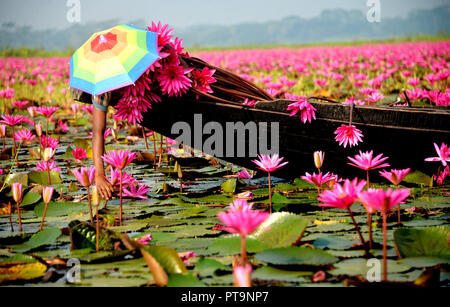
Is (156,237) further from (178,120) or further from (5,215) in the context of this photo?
(178,120)

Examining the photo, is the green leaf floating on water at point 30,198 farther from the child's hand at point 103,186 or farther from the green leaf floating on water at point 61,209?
the child's hand at point 103,186

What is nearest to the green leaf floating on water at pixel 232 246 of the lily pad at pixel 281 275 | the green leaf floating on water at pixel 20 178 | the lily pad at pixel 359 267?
the lily pad at pixel 281 275

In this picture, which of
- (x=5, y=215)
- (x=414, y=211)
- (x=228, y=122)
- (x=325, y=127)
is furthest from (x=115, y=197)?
(x=414, y=211)

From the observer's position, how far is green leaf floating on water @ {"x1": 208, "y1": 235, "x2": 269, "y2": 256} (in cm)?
148

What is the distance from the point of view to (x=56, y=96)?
25.4 ft

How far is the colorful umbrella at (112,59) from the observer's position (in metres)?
2.03

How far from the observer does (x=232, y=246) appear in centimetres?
150

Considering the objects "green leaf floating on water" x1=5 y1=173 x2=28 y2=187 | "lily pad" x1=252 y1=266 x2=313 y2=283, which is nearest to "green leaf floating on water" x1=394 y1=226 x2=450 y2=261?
"lily pad" x1=252 y1=266 x2=313 y2=283

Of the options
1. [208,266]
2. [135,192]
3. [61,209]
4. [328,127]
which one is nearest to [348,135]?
[328,127]

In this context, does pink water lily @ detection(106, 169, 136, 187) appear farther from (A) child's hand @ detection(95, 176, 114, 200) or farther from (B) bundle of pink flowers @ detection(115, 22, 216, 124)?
(B) bundle of pink flowers @ detection(115, 22, 216, 124)

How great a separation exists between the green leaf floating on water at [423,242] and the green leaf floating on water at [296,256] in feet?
0.70

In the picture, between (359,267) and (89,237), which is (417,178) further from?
(89,237)

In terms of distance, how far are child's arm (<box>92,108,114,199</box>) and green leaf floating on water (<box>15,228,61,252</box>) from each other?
0.52 m
